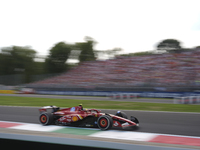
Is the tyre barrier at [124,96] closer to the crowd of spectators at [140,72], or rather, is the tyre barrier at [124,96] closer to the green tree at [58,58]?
the crowd of spectators at [140,72]

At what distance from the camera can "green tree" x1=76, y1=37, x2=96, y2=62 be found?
32.6m

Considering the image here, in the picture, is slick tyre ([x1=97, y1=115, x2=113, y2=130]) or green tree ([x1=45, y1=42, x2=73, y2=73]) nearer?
slick tyre ([x1=97, y1=115, x2=113, y2=130])

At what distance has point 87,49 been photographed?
33344mm

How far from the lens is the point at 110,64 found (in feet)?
→ 78.6

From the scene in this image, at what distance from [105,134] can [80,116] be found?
89 cm

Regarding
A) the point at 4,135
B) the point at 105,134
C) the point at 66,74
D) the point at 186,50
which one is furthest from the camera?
the point at 66,74

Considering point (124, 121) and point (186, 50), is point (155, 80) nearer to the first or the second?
point (186, 50)

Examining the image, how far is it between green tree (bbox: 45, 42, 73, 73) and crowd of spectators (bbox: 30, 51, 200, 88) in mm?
7070

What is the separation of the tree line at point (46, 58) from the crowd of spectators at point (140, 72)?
21.0ft

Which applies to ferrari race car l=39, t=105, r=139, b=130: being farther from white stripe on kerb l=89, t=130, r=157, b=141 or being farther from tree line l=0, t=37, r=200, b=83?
tree line l=0, t=37, r=200, b=83

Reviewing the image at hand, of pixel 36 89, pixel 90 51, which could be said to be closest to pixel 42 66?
pixel 90 51

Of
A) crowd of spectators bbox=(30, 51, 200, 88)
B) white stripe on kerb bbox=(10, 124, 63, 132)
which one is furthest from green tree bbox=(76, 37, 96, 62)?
white stripe on kerb bbox=(10, 124, 63, 132)

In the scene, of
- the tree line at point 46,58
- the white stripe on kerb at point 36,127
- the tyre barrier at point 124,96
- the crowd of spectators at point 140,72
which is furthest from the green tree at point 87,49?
the white stripe on kerb at point 36,127

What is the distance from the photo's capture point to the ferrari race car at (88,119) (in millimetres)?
4859
